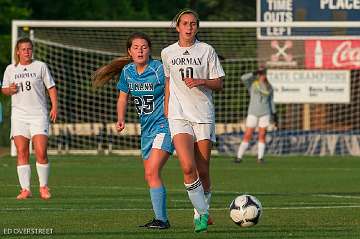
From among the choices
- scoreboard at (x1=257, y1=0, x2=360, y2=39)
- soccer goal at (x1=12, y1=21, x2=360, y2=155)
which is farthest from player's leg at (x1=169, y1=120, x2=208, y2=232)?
scoreboard at (x1=257, y1=0, x2=360, y2=39)

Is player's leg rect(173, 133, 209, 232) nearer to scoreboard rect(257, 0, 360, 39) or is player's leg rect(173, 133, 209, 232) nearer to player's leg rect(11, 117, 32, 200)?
player's leg rect(11, 117, 32, 200)

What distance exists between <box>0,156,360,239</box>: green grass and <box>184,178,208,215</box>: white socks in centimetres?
23

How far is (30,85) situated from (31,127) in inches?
20.9

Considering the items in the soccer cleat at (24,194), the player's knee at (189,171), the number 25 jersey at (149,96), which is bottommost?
the soccer cleat at (24,194)

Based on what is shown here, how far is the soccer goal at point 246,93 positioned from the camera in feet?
105

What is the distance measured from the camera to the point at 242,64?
34406mm

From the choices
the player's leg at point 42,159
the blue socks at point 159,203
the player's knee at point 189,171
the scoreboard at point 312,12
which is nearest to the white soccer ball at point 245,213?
the player's knee at point 189,171

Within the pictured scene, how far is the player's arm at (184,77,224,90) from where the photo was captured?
465 inches

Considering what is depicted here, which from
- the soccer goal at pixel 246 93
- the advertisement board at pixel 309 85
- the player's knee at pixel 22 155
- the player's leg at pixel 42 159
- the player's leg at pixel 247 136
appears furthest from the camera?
the advertisement board at pixel 309 85

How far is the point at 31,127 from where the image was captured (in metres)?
16.7

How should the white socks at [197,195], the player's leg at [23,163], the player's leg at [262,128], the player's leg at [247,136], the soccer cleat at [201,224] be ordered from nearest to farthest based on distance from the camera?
the soccer cleat at [201,224]
the white socks at [197,195]
the player's leg at [23,163]
the player's leg at [247,136]
the player's leg at [262,128]

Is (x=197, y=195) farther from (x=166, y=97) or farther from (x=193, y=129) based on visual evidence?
(x=166, y=97)

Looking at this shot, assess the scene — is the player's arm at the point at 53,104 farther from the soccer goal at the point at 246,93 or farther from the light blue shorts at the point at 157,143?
the soccer goal at the point at 246,93

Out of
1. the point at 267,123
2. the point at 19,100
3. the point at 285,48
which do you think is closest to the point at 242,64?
the point at 285,48
